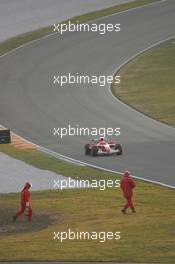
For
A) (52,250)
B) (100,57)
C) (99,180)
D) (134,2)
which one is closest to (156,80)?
(100,57)

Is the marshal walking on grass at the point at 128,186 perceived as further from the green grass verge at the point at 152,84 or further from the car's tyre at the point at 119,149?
the green grass verge at the point at 152,84

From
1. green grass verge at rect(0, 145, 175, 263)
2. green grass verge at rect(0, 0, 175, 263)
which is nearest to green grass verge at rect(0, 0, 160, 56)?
green grass verge at rect(0, 0, 175, 263)

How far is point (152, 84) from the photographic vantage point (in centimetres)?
6269

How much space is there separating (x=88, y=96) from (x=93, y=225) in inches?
1125

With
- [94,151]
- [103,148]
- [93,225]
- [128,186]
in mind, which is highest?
[103,148]

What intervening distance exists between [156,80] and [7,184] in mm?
26158

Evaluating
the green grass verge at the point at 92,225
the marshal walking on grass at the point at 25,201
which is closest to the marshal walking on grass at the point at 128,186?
the green grass verge at the point at 92,225

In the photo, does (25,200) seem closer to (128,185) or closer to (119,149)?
(128,185)

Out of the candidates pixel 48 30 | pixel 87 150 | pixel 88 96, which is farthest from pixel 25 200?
pixel 48 30

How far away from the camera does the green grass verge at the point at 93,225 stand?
2745cm

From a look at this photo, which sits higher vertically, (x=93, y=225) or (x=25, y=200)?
(x=25, y=200)

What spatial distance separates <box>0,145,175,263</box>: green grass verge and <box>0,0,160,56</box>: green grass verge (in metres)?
35.7

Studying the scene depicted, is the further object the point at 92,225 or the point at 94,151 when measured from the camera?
the point at 94,151

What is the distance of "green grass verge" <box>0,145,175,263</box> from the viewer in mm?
27453
